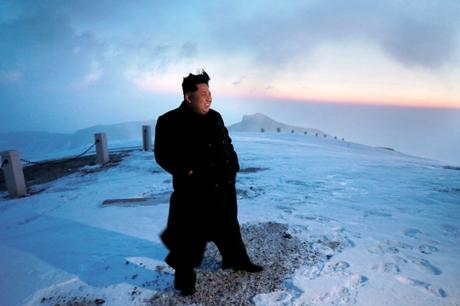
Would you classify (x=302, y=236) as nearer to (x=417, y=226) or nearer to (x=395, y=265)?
A: (x=395, y=265)

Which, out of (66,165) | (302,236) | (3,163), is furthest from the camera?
(66,165)

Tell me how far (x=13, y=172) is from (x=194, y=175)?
666cm

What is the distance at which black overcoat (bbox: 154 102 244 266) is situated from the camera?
272 cm

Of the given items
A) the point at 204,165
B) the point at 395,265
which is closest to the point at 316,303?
the point at 395,265

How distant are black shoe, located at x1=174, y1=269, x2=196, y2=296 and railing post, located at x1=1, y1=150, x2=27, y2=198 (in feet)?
21.2

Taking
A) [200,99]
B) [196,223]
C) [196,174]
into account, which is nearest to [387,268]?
[196,223]

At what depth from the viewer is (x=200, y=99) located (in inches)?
108

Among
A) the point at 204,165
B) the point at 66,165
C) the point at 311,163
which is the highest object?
the point at 204,165

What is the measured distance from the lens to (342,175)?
27.7ft

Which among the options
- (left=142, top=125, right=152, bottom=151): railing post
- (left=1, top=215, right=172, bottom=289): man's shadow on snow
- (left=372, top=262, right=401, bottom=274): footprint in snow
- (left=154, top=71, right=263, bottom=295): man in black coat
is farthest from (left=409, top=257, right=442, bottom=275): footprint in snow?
(left=142, top=125, right=152, bottom=151): railing post

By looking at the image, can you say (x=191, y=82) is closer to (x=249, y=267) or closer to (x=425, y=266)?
(x=249, y=267)

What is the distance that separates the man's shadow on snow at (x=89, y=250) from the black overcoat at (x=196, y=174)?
0.72m

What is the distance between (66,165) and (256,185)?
8.04m

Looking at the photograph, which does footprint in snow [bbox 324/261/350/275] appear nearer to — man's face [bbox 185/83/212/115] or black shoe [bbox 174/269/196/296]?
black shoe [bbox 174/269/196/296]
